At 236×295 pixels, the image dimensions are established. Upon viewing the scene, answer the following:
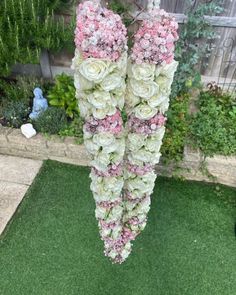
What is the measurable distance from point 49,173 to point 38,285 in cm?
119

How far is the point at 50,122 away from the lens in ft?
11.9

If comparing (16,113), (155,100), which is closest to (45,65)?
(16,113)

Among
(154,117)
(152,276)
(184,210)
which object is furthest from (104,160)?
(184,210)

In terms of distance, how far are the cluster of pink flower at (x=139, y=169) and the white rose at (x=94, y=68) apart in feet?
2.51

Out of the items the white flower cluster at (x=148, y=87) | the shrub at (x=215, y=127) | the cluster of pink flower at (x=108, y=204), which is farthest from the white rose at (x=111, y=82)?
the shrub at (x=215, y=127)

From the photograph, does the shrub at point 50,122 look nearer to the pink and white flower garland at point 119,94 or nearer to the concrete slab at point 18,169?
the concrete slab at point 18,169

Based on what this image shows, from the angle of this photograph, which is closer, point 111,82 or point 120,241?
point 111,82

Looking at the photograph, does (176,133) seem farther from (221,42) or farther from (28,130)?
(28,130)

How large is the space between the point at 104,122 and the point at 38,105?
2145mm

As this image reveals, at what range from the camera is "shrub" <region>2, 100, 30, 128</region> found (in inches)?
149

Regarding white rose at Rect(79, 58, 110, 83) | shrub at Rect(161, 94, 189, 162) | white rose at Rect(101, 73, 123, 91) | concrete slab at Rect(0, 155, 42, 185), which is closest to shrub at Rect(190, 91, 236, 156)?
shrub at Rect(161, 94, 189, 162)

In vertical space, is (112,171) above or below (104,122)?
below

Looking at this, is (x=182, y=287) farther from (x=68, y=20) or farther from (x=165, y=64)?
(x=68, y=20)

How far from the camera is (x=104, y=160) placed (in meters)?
1.94
